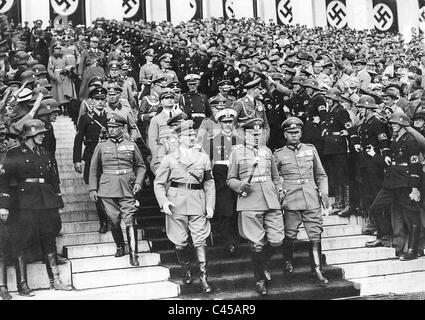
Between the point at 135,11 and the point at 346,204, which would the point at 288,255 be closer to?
the point at 346,204

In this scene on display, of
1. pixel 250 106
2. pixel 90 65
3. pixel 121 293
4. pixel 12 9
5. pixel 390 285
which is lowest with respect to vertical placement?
pixel 390 285

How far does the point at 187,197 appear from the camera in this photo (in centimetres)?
623

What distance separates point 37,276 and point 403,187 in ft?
15.3

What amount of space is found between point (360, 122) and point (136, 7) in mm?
15326

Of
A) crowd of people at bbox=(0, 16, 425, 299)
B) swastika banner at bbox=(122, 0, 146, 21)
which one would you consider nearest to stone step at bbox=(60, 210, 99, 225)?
crowd of people at bbox=(0, 16, 425, 299)

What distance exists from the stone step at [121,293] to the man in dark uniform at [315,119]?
3.43 meters

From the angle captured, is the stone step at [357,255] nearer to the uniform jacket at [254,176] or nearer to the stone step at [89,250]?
the uniform jacket at [254,176]

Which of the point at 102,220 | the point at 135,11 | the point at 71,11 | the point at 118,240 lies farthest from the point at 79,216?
the point at 135,11

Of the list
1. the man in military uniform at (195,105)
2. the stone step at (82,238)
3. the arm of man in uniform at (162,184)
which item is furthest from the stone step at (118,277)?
the man in military uniform at (195,105)

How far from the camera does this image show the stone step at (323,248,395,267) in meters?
7.28

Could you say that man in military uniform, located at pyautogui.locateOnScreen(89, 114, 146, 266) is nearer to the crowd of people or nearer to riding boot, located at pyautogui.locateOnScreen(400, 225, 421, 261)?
the crowd of people
